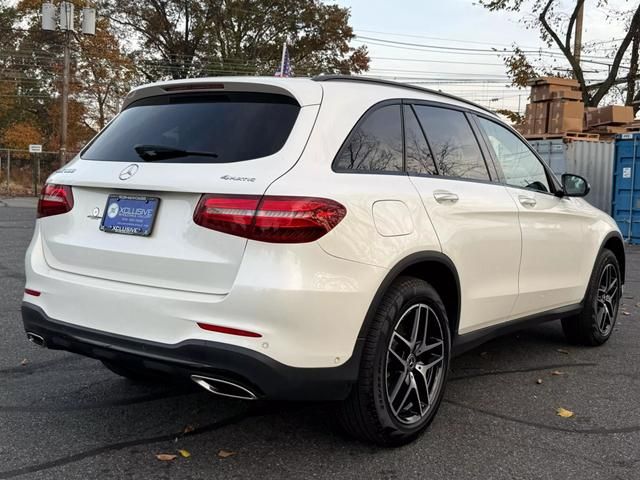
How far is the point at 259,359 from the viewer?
2570 millimetres

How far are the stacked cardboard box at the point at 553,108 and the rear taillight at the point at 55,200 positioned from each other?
569 inches

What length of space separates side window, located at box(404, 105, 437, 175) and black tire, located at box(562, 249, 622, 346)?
2274 mm

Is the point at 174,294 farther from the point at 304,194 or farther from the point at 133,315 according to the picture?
the point at 304,194

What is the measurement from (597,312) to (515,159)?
1626mm

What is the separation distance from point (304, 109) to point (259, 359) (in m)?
1.13

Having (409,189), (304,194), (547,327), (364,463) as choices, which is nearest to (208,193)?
(304,194)

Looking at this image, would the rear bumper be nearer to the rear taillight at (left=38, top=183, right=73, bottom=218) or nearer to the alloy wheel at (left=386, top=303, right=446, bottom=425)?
the alloy wheel at (left=386, top=303, right=446, bottom=425)

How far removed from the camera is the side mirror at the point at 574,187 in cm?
474

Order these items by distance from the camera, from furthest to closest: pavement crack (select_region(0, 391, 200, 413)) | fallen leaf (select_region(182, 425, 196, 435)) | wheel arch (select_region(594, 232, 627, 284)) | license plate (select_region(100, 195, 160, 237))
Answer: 1. wheel arch (select_region(594, 232, 627, 284))
2. pavement crack (select_region(0, 391, 200, 413))
3. fallen leaf (select_region(182, 425, 196, 435))
4. license plate (select_region(100, 195, 160, 237))

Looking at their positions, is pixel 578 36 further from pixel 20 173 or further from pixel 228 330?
pixel 20 173

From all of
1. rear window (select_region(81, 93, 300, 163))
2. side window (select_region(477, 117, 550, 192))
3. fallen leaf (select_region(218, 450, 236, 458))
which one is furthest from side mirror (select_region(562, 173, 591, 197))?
fallen leaf (select_region(218, 450, 236, 458))

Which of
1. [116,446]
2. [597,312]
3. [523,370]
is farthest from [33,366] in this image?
[597,312]

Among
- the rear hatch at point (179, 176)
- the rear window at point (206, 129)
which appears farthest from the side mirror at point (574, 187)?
the rear window at point (206, 129)

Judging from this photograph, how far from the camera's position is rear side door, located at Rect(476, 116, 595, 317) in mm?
4195
